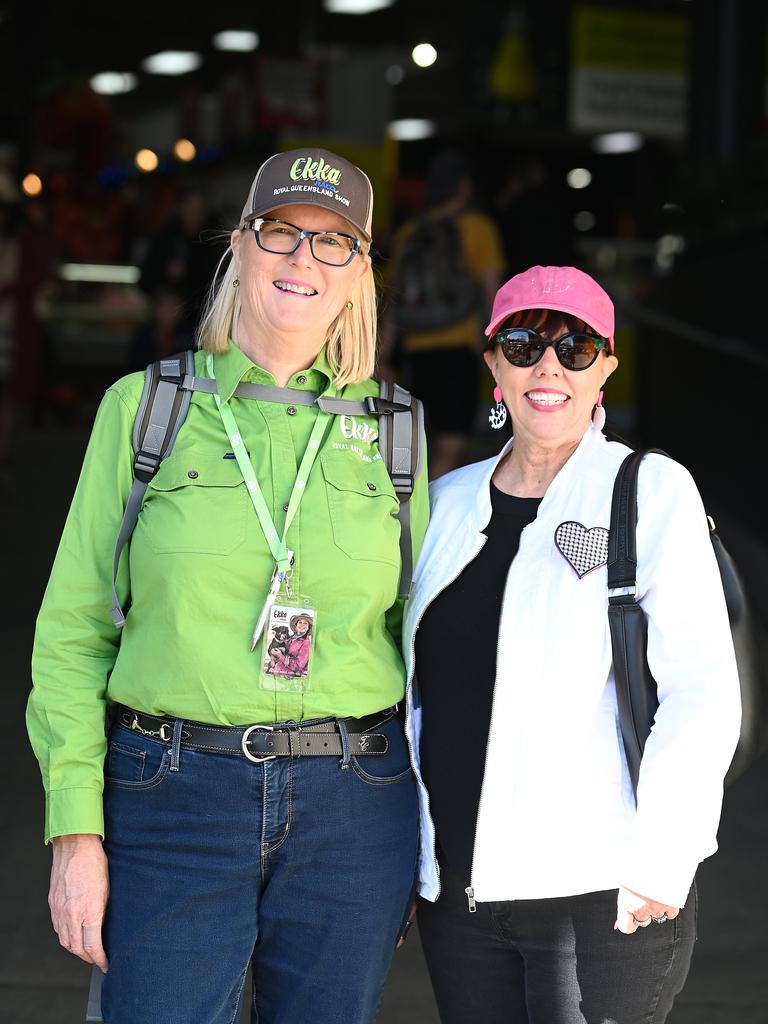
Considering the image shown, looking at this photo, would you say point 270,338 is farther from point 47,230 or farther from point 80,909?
point 47,230

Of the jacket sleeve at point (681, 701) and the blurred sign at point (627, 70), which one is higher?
the blurred sign at point (627, 70)

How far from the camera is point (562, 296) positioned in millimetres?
2447

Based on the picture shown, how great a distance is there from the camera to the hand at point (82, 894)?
7.41 ft

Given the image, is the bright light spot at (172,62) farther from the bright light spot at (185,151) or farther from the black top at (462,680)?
the black top at (462,680)

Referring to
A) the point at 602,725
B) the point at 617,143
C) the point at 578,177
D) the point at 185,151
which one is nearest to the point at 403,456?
the point at 602,725

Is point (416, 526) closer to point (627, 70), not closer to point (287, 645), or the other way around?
point (287, 645)

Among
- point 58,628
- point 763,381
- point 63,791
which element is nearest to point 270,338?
point 58,628

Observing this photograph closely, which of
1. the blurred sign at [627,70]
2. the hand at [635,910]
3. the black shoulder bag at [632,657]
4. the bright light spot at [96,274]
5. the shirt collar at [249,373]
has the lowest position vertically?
the hand at [635,910]

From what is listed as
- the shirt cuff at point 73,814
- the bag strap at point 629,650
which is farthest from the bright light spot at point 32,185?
the bag strap at point 629,650

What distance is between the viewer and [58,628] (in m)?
2.36

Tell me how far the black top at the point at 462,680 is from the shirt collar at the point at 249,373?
416 millimetres

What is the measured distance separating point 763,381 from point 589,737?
504 cm

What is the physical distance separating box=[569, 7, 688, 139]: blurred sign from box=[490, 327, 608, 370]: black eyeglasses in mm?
12685

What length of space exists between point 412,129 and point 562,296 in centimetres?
2411
